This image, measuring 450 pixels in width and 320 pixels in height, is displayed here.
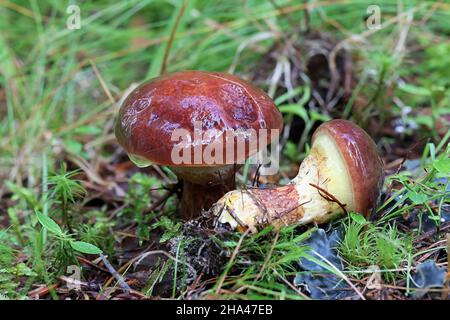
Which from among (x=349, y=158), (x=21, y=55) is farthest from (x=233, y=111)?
(x=21, y=55)

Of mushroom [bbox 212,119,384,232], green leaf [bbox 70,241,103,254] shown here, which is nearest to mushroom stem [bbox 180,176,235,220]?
mushroom [bbox 212,119,384,232]

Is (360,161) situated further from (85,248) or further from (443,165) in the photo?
(85,248)

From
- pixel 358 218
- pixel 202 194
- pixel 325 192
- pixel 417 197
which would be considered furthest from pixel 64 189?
pixel 417 197

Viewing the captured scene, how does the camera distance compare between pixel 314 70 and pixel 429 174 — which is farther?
pixel 314 70

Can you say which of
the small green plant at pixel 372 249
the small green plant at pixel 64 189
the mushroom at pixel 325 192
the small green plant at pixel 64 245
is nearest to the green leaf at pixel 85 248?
the small green plant at pixel 64 245
